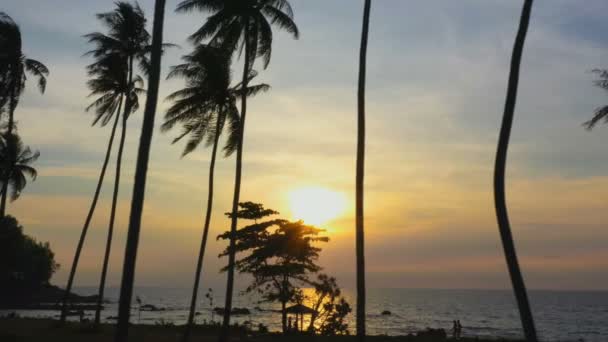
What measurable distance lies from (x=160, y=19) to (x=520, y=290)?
10.7m

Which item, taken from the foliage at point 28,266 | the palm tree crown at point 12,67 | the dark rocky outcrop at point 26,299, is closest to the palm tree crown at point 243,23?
the palm tree crown at point 12,67

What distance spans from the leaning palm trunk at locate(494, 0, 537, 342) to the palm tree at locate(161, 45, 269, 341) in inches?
582

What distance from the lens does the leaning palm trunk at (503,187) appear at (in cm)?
1398

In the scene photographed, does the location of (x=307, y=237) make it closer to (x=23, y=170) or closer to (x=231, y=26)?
(x=231, y=26)

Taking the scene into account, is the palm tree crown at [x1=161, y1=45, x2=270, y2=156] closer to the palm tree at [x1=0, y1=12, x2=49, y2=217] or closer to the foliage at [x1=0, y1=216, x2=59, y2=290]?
the palm tree at [x1=0, y1=12, x2=49, y2=217]

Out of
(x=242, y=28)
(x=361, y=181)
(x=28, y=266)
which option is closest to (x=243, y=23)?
(x=242, y=28)

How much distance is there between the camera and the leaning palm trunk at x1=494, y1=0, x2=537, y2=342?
13984 mm

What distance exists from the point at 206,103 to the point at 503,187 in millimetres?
17839

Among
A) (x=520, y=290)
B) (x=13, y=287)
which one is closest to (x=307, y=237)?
(x=520, y=290)

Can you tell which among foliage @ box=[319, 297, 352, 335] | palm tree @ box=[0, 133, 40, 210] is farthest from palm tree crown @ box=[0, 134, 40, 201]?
foliage @ box=[319, 297, 352, 335]

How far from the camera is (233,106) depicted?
29516mm

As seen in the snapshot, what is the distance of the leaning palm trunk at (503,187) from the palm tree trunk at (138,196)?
8.66 m

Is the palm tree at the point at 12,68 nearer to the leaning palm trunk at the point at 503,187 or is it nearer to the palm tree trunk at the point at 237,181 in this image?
the palm tree trunk at the point at 237,181

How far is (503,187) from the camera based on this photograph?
1507cm
